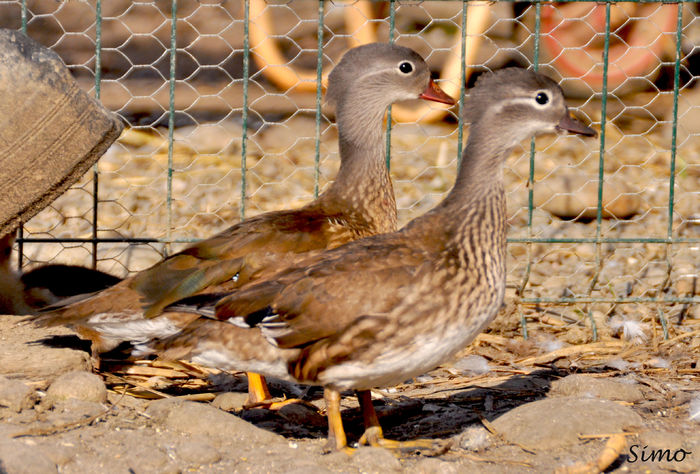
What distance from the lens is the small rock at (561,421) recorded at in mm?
3278

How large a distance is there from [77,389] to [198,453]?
62 centimetres

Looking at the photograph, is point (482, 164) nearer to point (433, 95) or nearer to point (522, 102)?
point (522, 102)

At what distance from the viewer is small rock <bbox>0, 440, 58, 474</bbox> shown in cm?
273

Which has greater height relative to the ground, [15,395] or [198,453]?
[15,395]

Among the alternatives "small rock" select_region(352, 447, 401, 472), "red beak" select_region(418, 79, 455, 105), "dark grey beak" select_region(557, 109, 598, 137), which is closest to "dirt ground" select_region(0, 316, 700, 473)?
"small rock" select_region(352, 447, 401, 472)

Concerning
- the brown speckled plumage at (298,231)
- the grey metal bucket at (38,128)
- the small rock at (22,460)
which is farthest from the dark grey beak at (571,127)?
the small rock at (22,460)

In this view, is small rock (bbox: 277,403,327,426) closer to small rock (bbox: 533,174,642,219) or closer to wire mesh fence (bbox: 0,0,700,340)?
wire mesh fence (bbox: 0,0,700,340)

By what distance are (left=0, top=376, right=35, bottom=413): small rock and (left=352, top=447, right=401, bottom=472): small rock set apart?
1093 mm

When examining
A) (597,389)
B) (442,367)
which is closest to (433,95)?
(442,367)

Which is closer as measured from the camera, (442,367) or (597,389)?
(597,389)

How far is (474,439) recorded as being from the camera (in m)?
3.32

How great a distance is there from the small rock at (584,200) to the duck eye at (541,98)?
10.1 ft

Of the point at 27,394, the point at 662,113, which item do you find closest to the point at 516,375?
the point at 27,394

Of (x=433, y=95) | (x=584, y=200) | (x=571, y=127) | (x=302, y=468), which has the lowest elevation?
(x=302, y=468)
